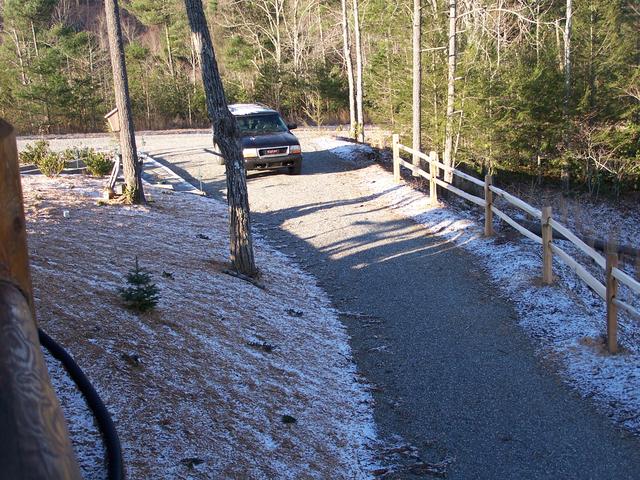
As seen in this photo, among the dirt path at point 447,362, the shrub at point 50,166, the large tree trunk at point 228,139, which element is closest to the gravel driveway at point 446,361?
the dirt path at point 447,362

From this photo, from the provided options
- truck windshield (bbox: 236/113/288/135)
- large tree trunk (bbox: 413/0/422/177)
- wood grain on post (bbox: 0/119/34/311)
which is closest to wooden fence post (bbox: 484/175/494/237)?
large tree trunk (bbox: 413/0/422/177)

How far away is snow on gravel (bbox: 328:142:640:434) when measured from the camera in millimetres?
6430

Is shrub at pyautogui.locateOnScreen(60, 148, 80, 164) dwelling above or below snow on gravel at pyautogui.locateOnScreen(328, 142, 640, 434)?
above

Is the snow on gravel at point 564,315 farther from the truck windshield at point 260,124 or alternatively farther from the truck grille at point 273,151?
the truck windshield at point 260,124

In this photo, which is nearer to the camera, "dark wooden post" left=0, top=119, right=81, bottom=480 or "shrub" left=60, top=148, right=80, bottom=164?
"dark wooden post" left=0, top=119, right=81, bottom=480

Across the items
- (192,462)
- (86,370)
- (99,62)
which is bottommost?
(192,462)

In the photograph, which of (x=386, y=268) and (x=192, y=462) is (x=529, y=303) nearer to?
(x=386, y=268)

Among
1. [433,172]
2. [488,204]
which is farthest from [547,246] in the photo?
[433,172]

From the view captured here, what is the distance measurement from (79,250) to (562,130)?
71.1ft

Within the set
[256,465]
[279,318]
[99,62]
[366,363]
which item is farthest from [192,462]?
[99,62]

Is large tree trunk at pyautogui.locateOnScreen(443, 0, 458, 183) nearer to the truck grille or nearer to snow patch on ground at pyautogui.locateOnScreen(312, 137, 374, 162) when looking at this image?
snow patch on ground at pyautogui.locateOnScreen(312, 137, 374, 162)

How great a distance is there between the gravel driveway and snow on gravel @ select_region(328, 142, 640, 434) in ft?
0.61

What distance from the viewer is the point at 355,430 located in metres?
6.04

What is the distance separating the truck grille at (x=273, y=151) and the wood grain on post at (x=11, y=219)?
16.9m
